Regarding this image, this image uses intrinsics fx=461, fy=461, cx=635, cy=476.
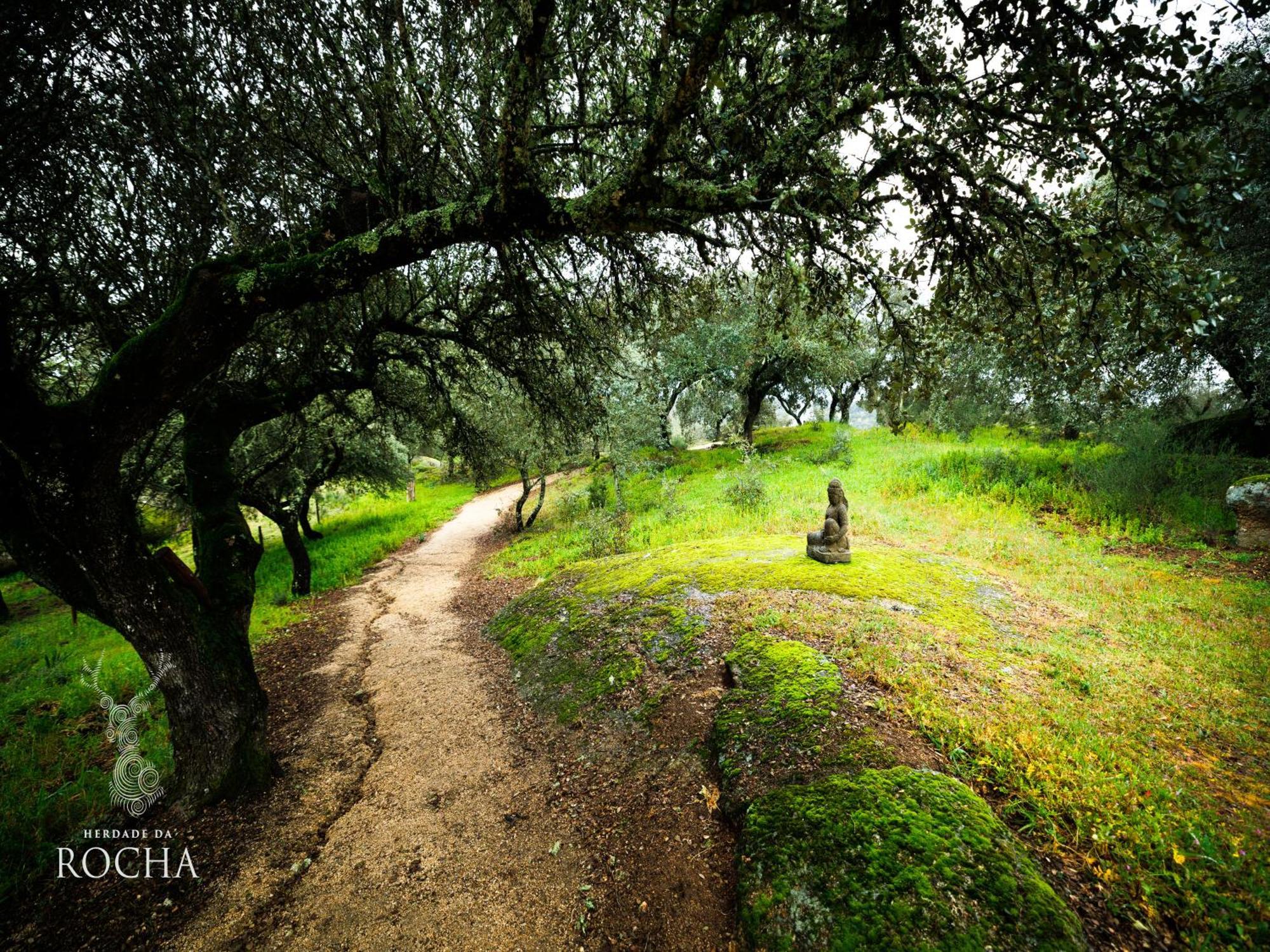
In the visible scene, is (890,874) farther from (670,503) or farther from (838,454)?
(838,454)

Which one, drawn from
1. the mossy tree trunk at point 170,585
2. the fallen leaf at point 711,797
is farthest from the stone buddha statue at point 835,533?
the mossy tree trunk at point 170,585

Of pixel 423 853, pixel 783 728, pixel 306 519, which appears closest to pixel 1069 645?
pixel 783 728

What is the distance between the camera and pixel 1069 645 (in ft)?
15.7

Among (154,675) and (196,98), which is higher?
(196,98)

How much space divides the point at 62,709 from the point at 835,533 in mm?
10544

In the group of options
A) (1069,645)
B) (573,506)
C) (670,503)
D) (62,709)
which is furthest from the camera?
(573,506)

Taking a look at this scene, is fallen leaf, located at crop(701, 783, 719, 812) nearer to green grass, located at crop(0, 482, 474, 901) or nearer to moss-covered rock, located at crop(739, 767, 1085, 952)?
moss-covered rock, located at crop(739, 767, 1085, 952)

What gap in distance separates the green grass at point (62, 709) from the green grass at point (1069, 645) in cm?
551

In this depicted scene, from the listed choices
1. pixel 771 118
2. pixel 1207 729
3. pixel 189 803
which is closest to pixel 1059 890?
pixel 1207 729

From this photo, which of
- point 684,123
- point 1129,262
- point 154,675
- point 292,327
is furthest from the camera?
point 292,327

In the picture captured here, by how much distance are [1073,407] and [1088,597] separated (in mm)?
8203

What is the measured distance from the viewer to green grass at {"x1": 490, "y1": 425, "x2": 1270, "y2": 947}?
103 inches

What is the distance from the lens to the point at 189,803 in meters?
4.12

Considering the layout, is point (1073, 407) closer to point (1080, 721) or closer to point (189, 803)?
point (1080, 721)
